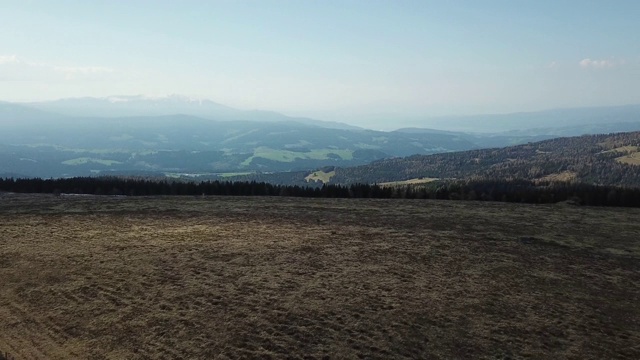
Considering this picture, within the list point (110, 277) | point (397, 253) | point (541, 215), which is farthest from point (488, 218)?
point (110, 277)

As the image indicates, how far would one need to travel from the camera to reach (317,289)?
23.4 m

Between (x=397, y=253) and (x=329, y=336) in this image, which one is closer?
(x=329, y=336)

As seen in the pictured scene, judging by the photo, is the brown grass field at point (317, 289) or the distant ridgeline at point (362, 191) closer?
the brown grass field at point (317, 289)

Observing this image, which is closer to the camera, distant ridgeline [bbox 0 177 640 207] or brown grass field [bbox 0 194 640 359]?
brown grass field [bbox 0 194 640 359]

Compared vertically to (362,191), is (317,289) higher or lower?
lower

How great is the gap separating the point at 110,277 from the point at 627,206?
60.3 m

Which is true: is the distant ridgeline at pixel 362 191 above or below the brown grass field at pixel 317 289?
above

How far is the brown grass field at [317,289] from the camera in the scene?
17609 mm

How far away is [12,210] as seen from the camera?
50.0 metres

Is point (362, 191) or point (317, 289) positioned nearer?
point (317, 289)

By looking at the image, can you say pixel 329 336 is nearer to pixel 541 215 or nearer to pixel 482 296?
pixel 482 296

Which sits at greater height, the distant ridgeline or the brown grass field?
the distant ridgeline

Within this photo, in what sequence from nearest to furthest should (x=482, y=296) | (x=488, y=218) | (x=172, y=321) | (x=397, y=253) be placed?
(x=172, y=321) → (x=482, y=296) → (x=397, y=253) → (x=488, y=218)

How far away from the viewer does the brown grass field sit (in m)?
17.6
